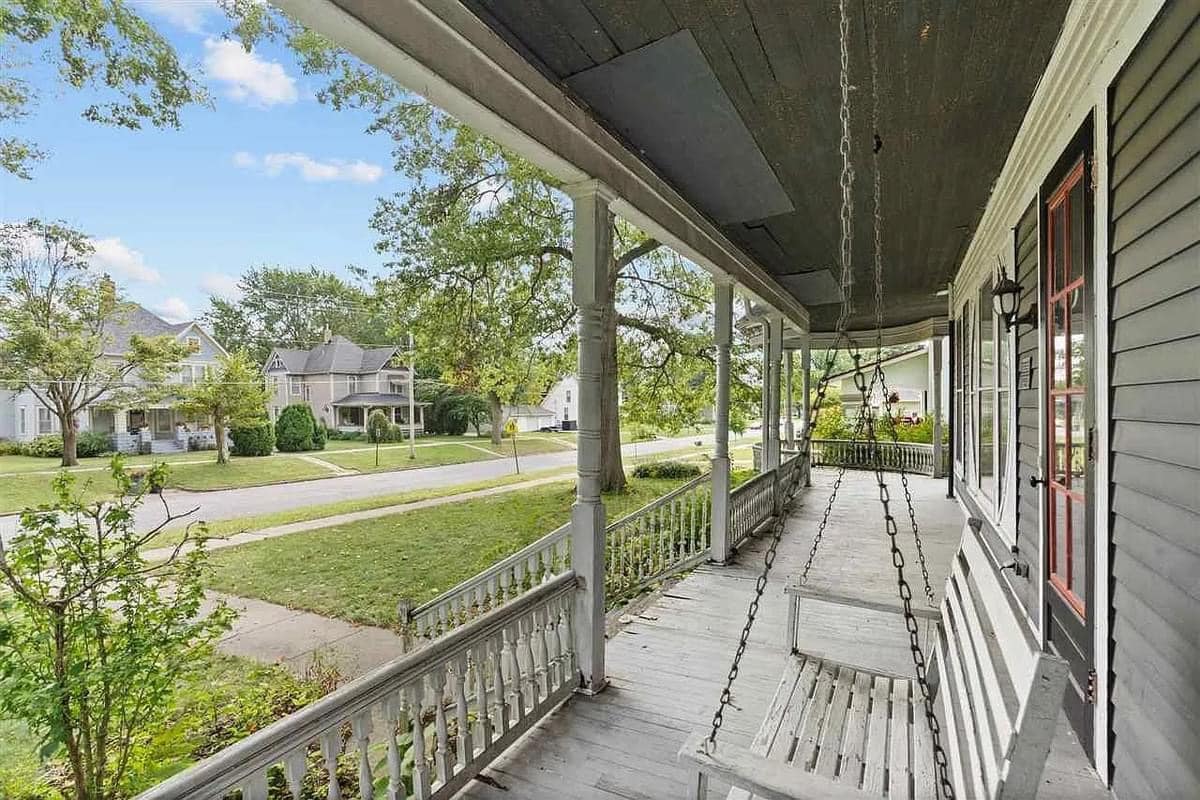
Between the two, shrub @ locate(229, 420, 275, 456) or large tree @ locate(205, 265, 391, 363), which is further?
large tree @ locate(205, 265, 391, 363)

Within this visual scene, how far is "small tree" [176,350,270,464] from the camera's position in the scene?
722 centimetres

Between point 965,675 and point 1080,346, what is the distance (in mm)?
1411

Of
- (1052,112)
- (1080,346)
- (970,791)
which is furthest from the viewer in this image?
(1052,112)

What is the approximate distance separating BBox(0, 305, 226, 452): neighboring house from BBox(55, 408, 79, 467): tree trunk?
0.14 ft

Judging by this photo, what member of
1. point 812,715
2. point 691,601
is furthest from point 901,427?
point 812,715

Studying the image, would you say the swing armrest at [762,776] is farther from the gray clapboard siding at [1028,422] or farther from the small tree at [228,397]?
the small tree at [228,397]

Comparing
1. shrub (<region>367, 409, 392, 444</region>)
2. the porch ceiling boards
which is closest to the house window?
the porch ceiling boards

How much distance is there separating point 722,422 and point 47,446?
501cm

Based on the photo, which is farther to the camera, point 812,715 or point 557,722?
point 557,722

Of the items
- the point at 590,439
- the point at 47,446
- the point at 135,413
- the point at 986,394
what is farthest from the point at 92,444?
the point at 986,394

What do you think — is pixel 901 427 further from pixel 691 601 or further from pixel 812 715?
Answer: pixel 812 715

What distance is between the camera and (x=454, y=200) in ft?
27.2

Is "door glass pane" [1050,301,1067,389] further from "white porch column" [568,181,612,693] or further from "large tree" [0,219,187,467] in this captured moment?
"large tree" [0,219,187,467]

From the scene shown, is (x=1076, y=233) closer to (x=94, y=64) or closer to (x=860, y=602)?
(x=860, y=602)
